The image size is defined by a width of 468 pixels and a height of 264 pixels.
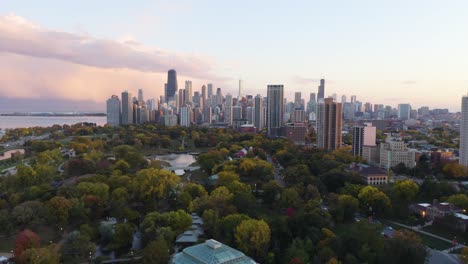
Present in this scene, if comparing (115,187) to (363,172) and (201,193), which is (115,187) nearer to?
(201,193)

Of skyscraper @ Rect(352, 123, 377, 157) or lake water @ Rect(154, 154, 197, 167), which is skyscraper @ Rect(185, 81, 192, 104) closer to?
lake water @ Rect(154, 154, 197, 167)

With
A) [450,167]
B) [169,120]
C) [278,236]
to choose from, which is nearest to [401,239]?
[278,236]

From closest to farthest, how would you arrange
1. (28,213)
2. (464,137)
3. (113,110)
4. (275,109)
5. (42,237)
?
(42,237) < (28,213) < (464,137) < (275,109) < (113,110)

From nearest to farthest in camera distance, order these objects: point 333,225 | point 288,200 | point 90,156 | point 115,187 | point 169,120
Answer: point 333,225, point 288,200, point 115,187, point 90,156, point 169,120

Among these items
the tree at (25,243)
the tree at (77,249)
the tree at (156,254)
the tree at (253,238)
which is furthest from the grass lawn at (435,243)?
the tree at (25,243)

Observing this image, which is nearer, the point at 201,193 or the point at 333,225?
the point at 333,225

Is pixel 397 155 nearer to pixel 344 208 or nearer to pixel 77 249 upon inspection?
pixel 344 208

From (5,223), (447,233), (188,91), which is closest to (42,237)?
(5,223)
